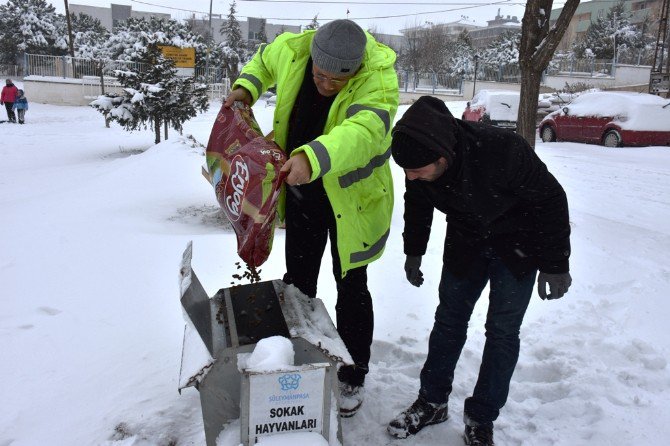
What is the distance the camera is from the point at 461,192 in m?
2.04

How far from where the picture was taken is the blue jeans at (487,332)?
2141 mm

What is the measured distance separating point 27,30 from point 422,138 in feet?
120

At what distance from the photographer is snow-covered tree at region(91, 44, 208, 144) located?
11.8 m

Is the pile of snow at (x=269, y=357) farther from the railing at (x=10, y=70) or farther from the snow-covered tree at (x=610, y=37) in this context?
the railing at (x=10, y=70)

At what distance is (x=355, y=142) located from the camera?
1.95 m

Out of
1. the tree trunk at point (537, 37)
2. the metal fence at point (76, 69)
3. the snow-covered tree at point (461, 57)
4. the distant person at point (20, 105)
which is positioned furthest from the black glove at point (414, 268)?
the snow-covered tree at point (461, 57)

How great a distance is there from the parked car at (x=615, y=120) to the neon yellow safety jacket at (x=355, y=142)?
12.2 meters

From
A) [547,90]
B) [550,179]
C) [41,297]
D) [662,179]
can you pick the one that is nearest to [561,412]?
[550,179]


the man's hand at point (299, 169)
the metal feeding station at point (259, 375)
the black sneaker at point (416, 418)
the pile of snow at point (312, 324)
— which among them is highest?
the man's hand at point (299, 169)

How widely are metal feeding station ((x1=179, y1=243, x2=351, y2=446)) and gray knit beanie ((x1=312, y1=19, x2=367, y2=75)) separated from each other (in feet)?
3.30

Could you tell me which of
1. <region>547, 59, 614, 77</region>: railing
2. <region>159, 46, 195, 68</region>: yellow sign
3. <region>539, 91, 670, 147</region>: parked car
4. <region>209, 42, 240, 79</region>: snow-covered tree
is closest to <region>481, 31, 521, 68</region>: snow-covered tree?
<region>547, 59, 614, 77</region>: railing

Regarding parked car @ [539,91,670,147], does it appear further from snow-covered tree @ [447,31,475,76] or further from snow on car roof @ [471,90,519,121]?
snow-covered tree @ [447,31,475,76]

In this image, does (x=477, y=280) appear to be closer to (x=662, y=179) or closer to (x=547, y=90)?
(x=662, y=179)

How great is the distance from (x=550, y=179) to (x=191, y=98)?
1133cm
